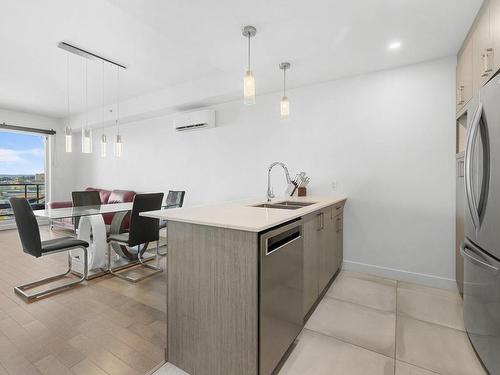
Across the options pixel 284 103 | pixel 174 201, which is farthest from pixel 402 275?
pixel 174 201

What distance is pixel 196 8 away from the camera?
1.94 metres

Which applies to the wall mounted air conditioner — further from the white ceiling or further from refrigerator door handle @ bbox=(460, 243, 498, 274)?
refrigerator door handle @ bbox=(460, 243, 498, 274)

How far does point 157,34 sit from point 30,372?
2.90m

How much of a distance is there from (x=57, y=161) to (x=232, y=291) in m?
7.09

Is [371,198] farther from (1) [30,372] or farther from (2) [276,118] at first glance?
(1) [30,372]

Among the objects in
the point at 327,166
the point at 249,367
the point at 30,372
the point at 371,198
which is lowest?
the point at 30,372

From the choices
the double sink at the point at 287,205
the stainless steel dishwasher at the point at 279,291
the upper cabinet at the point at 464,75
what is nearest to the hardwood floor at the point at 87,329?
the stainless steel dishwasher at the point at 279,291

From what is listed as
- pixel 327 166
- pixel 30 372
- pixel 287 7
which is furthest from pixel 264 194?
pixel 30 372

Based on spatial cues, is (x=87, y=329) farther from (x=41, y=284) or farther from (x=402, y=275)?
(x=402, y=275)

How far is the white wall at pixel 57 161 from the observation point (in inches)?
235

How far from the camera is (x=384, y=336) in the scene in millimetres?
1838

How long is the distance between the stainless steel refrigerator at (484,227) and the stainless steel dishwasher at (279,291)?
106 cm

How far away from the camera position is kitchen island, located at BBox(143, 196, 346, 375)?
1.26 metres

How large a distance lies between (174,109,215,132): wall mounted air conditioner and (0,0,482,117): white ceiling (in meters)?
0.69
